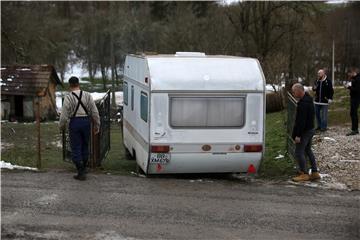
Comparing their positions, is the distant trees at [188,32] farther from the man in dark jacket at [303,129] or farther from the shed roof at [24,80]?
the man in dark jacket at [303,129]

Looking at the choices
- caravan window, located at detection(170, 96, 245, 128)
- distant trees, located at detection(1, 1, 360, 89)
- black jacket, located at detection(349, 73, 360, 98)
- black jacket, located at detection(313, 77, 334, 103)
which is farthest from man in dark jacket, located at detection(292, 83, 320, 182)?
distant trees, located at detection(1, 1, 360, 89)

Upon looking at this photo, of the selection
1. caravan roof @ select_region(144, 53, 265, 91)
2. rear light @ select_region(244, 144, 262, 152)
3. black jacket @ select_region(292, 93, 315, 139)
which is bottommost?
rear light @ select_region(244, 144, 262, 152)

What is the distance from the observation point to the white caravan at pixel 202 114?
9914 mm

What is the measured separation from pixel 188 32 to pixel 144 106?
35.4 metres

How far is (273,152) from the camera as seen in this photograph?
14.4 metres

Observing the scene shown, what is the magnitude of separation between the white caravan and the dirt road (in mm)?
472

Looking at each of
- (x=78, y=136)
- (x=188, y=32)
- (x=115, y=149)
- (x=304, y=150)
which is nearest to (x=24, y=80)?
(x=188, y=32)

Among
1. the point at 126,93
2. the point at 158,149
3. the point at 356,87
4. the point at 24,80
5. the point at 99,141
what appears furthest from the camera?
the point at 24,80

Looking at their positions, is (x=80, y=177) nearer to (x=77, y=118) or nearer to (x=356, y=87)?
(x=77, y=118)

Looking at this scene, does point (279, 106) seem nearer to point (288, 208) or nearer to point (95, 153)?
point (95, 153)

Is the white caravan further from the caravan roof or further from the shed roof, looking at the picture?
the shed roof

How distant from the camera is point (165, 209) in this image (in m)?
7.71

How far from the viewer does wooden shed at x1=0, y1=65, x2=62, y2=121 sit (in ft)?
123

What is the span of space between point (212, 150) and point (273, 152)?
4.71 metres
